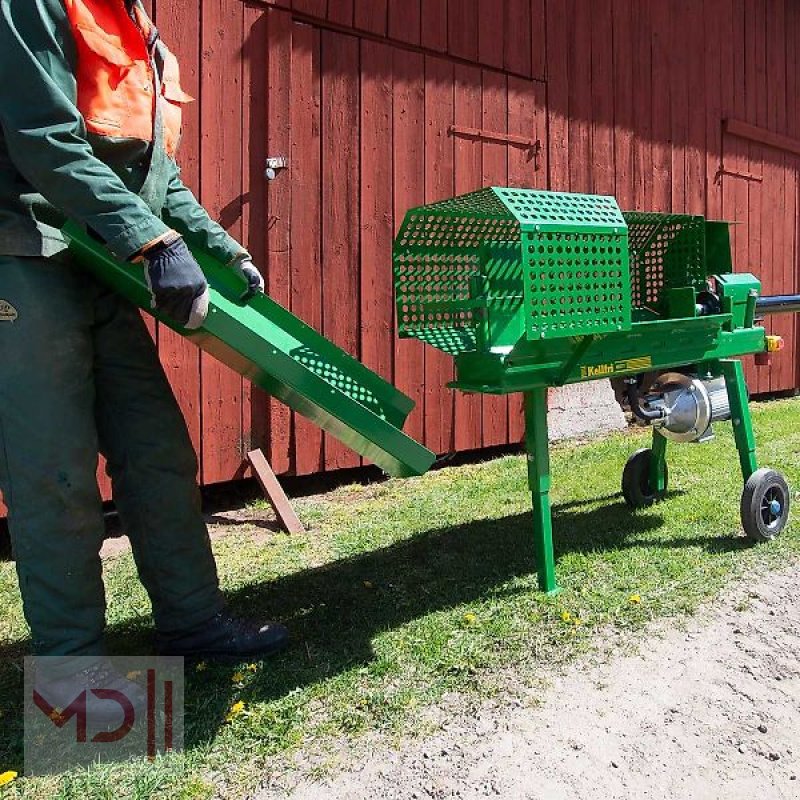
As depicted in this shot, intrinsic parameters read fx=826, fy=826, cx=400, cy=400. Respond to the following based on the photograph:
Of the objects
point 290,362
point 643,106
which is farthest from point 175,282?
point 643,106

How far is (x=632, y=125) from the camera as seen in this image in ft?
22.8

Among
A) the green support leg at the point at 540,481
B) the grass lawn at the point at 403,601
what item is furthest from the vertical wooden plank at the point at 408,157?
the green support leg at the point at 540,481

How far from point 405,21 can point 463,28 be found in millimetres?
533

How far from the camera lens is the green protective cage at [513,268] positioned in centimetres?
273

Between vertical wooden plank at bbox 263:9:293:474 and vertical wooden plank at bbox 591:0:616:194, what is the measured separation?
114 inches

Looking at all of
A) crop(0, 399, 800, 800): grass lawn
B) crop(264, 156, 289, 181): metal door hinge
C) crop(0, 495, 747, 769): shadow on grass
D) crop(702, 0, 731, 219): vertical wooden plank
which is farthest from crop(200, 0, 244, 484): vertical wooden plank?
crop(702, 0, 731, 219): vertical wooden plank

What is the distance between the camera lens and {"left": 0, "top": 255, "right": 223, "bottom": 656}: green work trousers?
2205mm

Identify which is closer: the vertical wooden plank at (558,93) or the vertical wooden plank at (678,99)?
the vertical wooden plank at (558,93)

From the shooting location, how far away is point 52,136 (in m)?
2.00

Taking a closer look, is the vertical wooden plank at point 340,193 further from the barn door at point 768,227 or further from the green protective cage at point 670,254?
the barn door at point 768,227

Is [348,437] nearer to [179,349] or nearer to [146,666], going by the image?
[146,666]

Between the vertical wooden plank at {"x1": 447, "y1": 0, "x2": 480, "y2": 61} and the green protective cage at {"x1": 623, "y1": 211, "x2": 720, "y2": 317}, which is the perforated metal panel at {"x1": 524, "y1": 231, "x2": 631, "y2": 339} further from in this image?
the vertical wooden plank at {"x1": 447, "y1": 0, "x2": 480, "y2": 61}

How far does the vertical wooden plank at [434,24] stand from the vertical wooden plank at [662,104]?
2.54 metres

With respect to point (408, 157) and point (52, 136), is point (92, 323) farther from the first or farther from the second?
point (408, 157)
